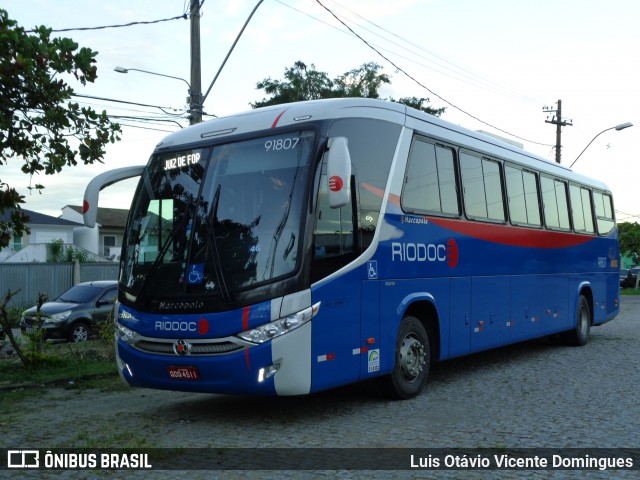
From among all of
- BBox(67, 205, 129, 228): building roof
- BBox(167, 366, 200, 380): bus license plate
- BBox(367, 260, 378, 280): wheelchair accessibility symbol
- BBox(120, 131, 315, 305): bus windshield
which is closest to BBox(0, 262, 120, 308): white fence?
BBox(120, 131, 315, 305): bus windshield

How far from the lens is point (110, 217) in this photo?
6250cm

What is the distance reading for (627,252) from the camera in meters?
66.2

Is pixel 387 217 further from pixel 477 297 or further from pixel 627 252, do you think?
pixel 627 252

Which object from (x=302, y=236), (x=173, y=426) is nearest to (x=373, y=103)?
(x=302, y=236)

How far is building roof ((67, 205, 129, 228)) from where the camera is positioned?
60.0 meters

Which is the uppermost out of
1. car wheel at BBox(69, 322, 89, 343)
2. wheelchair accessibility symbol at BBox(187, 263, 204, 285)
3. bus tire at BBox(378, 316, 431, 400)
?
wheelchair accessibility symbol at BBox(187, 263, 204, 285)

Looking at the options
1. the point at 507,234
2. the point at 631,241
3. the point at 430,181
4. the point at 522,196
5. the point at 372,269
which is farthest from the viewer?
the point at 631,241

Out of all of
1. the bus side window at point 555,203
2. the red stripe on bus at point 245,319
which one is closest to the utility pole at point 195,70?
the bus side window at point 555,203

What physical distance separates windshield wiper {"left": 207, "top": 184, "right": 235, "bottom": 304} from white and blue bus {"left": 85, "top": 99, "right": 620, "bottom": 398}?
0.05 feet

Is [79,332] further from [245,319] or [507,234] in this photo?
[245,319]

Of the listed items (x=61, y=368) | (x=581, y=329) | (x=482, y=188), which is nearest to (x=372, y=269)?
(x=482, y=188)

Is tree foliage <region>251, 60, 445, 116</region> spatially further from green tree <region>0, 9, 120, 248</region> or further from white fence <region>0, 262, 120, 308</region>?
green tree <region>0, 9, 120, 248</region>

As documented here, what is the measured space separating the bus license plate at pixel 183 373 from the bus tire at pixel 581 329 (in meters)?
10.1

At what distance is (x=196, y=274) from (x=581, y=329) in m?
10.5
